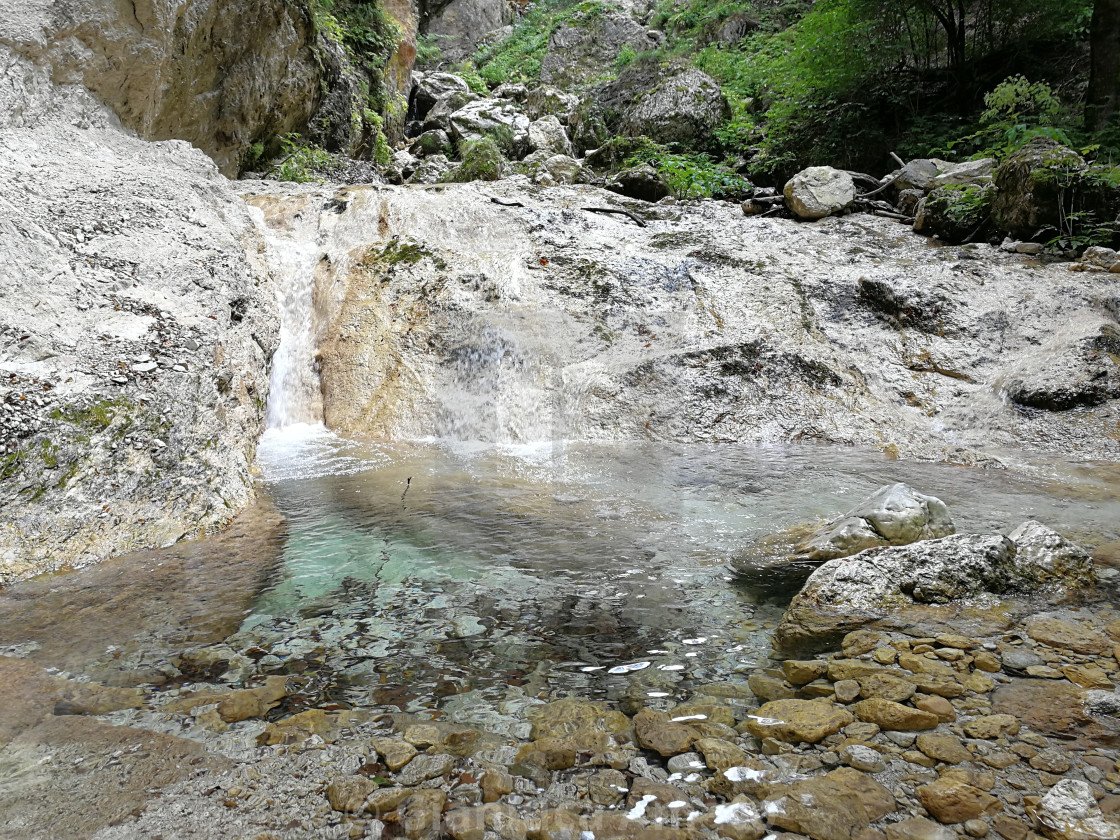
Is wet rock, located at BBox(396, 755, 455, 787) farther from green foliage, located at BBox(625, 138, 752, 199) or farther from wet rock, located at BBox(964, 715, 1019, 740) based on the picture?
green foliage, located at BBox(625, 138, 752, 199)

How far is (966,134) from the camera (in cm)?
1030

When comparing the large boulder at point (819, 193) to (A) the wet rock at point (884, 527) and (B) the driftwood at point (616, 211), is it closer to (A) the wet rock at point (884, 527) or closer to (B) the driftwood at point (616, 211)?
(B) the driftwood at point (616, 211)

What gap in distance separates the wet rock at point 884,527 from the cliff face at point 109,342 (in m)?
3.34

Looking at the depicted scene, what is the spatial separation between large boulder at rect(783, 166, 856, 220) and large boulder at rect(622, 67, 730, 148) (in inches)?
160

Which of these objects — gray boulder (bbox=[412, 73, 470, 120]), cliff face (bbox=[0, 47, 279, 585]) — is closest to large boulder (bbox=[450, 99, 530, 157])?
gray boulder (bbox=[412, 73, 470, 120])

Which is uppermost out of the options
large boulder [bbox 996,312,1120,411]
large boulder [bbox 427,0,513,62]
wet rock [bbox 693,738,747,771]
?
large boulder [bbox 427,0,513,62]

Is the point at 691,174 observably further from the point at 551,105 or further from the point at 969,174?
the point at 551,105

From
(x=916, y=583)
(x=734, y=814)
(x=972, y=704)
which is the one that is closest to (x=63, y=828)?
(x=734, y=814)

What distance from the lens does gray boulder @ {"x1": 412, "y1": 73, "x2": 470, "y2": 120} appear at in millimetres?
17734

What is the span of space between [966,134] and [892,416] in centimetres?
733

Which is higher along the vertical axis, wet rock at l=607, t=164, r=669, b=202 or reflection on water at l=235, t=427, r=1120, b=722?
wet rock at l=607, t=164, r=669, b=202

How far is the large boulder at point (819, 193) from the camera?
365 inches

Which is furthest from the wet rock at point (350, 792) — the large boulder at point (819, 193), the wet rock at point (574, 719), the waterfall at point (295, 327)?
the large boulder at point (819, 193)

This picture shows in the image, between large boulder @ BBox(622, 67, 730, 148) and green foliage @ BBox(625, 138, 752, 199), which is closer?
green foliage @ BBox(625, 138, 752, 199)
